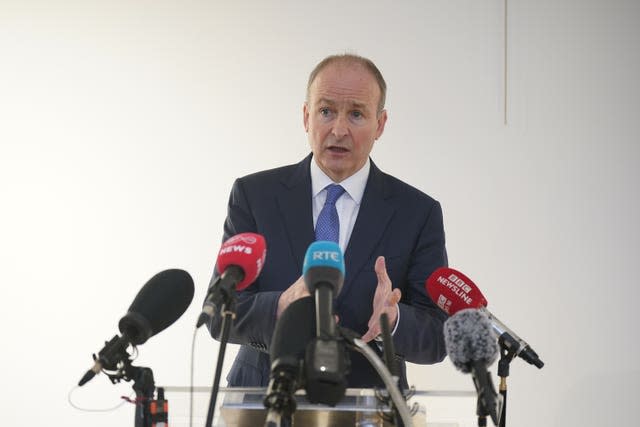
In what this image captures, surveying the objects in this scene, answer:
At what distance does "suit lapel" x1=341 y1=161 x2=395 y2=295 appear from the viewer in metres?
2.52

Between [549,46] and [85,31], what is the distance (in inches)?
105

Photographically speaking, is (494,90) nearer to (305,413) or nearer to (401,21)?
(401,21)

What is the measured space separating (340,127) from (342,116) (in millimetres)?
44

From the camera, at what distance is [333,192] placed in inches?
105

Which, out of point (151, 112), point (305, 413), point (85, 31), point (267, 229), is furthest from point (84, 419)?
point (305, 413)

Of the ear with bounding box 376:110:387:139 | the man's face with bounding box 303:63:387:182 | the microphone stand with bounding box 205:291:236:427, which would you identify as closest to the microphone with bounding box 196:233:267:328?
the microphone stand with bounding box 205:291:236:427

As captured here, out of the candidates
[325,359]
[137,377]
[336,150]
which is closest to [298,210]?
[336,150]

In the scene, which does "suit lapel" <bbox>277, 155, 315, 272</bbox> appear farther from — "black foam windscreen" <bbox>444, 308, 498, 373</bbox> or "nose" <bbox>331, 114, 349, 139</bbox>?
"black foam windscreen" <bbox>444, 308, 498, 373</bbox>

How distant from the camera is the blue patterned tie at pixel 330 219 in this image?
2.59 m

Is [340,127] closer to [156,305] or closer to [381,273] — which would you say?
[381,273]

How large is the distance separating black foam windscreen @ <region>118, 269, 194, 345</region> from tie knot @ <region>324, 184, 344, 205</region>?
887 millimetres

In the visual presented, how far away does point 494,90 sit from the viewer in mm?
4496

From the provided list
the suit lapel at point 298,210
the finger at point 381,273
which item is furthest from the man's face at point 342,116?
the finger at point 381,273

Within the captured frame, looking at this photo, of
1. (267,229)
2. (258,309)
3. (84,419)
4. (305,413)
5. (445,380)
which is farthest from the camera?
(84,419)
